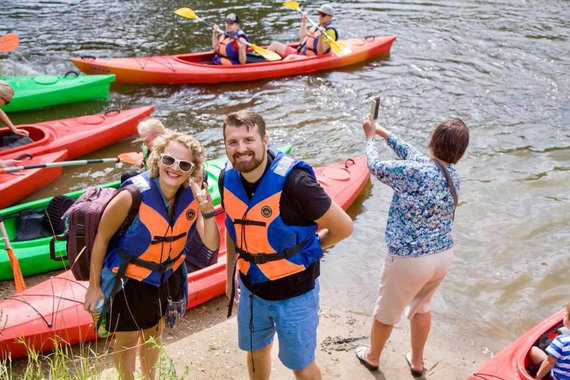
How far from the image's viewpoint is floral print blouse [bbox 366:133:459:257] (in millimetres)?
2588

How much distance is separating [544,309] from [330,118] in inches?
161

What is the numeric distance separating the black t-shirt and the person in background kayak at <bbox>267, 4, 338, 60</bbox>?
21.7 ft

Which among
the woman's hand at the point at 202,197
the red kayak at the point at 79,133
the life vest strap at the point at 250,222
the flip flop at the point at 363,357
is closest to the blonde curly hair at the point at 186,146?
the woman's hand at the point at 202,197

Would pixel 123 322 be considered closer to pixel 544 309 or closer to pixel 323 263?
pixel 323 263

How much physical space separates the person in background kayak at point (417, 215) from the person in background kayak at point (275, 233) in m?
0.43

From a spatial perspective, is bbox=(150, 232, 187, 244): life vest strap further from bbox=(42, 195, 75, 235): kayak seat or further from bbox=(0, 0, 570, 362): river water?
bbox=(42, 195, 75, 235): kayak seat

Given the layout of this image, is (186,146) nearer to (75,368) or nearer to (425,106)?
(75,368)

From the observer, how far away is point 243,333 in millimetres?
2580

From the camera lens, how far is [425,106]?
7.86m

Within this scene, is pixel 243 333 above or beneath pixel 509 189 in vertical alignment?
above

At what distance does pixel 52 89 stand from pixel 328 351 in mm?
5339

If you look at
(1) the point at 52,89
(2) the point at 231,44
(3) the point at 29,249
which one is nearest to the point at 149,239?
(3) the point at 29,249

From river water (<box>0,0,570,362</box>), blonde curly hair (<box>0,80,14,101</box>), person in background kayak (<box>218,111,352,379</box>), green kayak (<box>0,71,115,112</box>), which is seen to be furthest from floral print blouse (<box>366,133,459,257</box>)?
green kayak (<box>0,71,115,112</box>)

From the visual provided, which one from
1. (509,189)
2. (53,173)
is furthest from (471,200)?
(53,173)
